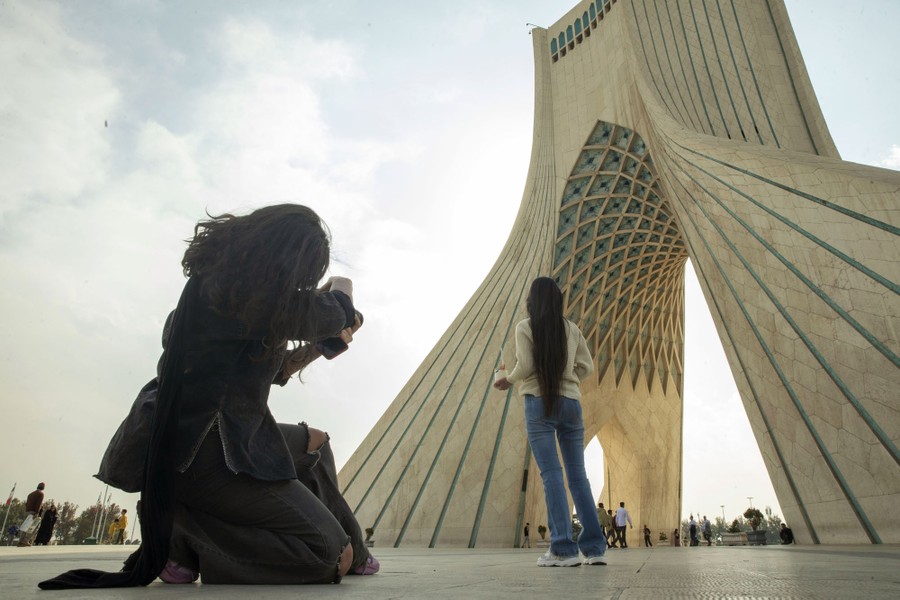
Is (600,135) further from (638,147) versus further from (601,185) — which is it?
(638,147)

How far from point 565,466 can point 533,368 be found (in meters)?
0.50

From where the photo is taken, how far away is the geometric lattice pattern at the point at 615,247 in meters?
10.6

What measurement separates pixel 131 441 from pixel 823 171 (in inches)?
220

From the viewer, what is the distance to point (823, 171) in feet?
16.2

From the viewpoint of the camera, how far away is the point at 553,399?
277 centimetres

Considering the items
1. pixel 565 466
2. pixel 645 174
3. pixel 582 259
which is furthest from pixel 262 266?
pixel 582 259

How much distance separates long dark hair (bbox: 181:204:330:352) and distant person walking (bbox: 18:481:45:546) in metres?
7.96

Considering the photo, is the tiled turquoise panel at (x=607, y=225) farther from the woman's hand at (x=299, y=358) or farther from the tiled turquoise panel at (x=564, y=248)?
the woman's hand at (x=299, y=358)

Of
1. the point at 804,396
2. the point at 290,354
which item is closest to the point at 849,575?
the point at 290,354

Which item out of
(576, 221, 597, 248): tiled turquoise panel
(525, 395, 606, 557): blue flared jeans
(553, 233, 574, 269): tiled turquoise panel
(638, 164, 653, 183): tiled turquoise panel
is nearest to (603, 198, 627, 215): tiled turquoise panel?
(576, 221, 597, 248): tiled turquoise panel

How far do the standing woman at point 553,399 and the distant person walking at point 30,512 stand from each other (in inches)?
303

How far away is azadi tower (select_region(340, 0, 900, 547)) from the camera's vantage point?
14.4ft

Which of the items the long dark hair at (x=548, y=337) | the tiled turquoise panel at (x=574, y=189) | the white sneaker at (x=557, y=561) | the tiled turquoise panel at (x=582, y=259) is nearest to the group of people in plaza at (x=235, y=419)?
the white sneaker at (x=557, y=561)

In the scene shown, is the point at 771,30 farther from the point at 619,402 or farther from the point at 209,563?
the point at 209,563
